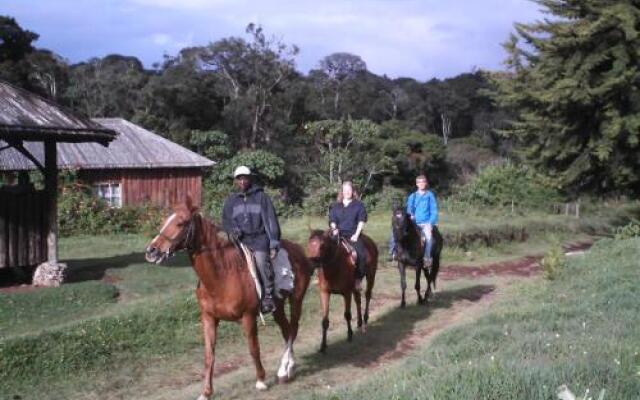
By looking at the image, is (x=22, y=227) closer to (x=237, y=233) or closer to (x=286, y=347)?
(x=237, y=233)

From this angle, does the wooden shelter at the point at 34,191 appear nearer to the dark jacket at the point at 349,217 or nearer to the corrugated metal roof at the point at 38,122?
the corrugated metal roof at the point at 38,122

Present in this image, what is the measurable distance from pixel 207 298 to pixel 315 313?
17.1 feet

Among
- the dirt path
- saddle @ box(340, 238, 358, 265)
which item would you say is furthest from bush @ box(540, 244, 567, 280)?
saddle @ box(340, 238, 358, 265)

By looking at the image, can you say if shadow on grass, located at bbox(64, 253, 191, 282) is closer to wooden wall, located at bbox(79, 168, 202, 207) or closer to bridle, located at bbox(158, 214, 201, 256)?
bridle, located at bbox(158, 214, 201, 256)

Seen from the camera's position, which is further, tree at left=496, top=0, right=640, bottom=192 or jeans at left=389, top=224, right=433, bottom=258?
tree at left=496, top=0, right=640, bottom=192

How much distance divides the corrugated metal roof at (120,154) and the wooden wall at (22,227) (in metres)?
13.1

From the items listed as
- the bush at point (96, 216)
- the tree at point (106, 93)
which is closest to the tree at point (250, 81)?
the tree at point (106, 93)

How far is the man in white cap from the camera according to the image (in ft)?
26.0

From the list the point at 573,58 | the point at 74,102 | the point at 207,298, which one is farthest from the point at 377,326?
the point at 74,102

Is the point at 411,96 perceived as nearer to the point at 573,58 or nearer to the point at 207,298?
the point at 573,58

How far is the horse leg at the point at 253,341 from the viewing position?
7656 mm

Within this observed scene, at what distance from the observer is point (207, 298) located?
24.5 feet

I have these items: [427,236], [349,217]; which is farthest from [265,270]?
[427,236]

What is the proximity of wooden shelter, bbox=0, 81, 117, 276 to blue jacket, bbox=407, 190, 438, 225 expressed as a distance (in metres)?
6.34
